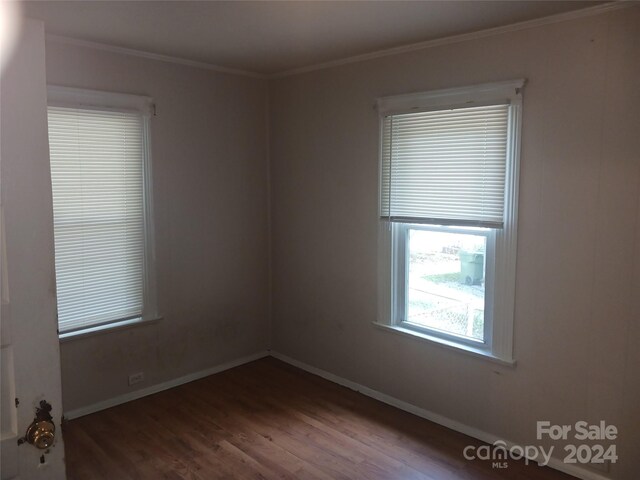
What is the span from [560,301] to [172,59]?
304 centimetres

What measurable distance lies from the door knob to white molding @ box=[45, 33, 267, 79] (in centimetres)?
260

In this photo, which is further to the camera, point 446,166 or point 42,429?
point 446,166

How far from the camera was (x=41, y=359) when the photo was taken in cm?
128

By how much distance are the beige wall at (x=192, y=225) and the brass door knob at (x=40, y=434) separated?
2313 mm

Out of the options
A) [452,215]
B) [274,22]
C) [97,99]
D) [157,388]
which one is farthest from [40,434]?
[157,388]

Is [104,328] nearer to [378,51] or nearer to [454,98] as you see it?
[378,51]

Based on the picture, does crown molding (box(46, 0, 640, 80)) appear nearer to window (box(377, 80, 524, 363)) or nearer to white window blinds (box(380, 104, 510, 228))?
window (box(377, 80, 524, 363))

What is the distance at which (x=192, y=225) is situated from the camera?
156 inches

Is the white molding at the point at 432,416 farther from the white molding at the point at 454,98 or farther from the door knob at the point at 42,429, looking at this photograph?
the door knob at the point at 42,429

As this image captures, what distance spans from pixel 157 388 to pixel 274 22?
2751 millimetres

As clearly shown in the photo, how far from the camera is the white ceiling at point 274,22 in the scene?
252 cm

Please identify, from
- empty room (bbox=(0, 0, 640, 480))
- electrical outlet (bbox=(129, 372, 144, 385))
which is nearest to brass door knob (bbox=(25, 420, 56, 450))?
empty room (bbox=(0, 0, 640, 480))

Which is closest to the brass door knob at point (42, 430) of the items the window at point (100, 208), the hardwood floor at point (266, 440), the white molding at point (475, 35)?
the hardwood floor at point (266, 440)

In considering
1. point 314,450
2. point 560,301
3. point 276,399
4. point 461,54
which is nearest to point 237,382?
point 276,399
